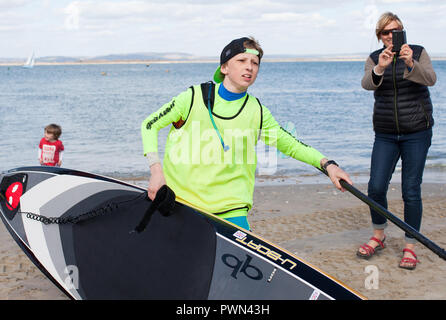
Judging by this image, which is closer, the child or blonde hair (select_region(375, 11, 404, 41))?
blonde hair (select_region(375, 11, 404, 41))

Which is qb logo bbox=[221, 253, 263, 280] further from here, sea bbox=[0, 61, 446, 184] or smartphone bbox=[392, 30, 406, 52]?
smartphone bbox=[392, 30, 406, 52]

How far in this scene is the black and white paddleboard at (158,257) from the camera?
2.84m

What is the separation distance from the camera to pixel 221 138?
316 centimetres

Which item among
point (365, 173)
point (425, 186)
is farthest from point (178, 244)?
point (365, 173)

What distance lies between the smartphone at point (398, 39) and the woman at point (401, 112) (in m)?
0.03

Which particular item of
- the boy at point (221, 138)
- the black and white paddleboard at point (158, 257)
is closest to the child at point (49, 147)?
the black and white paddleboard at point (158, 257)

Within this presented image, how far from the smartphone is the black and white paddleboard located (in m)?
2.12

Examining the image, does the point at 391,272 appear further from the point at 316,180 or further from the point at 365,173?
the point at 365,173

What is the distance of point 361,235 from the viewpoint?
5.91 meters

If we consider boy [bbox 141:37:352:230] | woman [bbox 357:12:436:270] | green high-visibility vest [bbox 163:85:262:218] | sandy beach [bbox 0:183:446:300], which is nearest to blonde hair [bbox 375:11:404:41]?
woman [bbox 357:12:436:270]

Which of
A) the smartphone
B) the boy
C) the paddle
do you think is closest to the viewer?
the paddle

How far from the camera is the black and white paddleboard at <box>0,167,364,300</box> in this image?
112 inches

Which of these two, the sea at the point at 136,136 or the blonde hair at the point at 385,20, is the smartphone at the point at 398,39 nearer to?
the blonde hair at the point at 385,20

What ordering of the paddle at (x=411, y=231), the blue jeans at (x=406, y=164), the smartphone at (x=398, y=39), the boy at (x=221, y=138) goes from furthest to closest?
the blue jeans at (x=406, y=164)
the smartphone at (x=398, y=39)
the boy at (x=221, y=138)
the paddle at (x=411, y=231)
